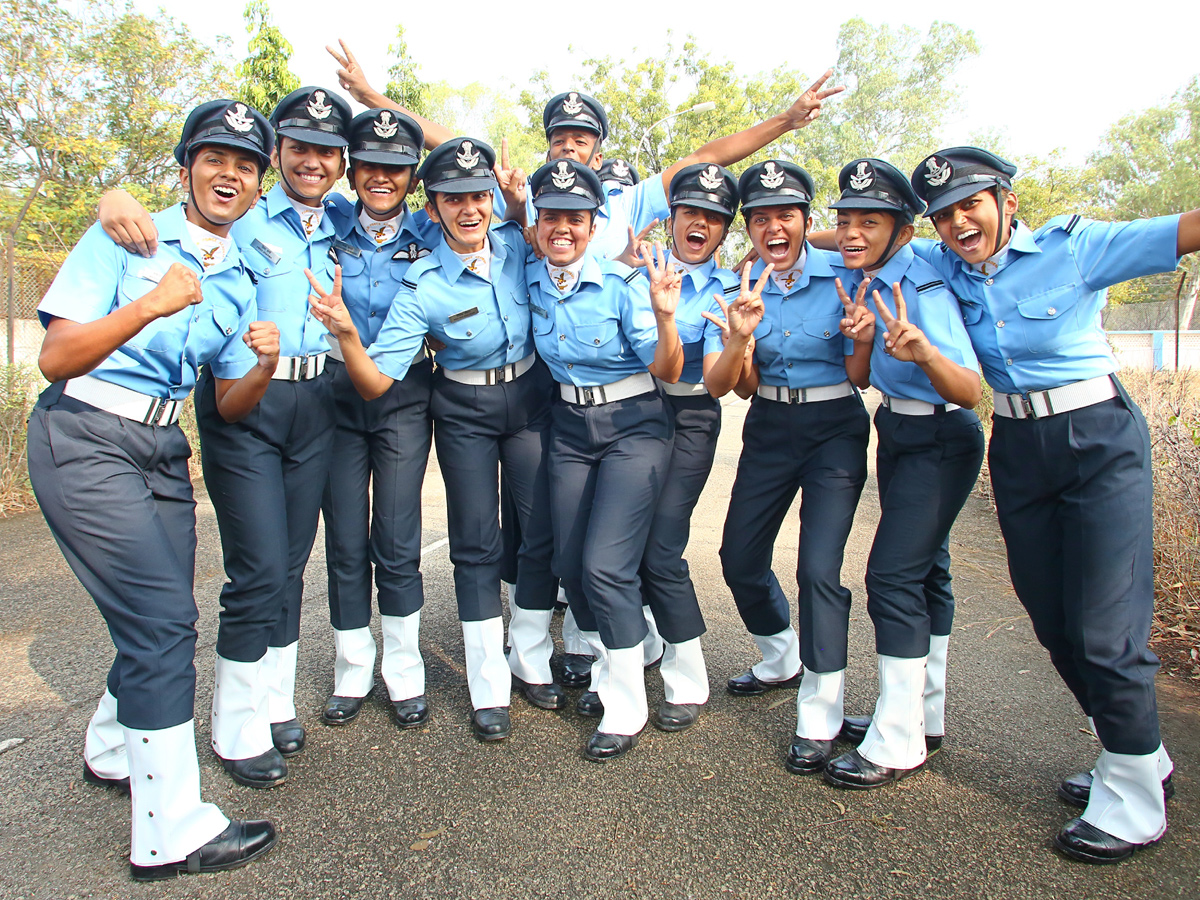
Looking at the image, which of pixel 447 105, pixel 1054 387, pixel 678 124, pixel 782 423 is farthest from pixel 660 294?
pixel 447 105

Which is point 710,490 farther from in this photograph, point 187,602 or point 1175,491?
point 187,602

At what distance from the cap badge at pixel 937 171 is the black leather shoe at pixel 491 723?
2.63 m

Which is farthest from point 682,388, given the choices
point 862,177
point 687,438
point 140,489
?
point 140,489

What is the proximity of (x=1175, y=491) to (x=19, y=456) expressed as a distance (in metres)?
9.19

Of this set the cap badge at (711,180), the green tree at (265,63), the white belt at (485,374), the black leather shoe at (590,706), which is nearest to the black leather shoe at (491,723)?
the black leather shoe at (590,706)

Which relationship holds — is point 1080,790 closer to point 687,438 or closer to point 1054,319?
point 1054,319

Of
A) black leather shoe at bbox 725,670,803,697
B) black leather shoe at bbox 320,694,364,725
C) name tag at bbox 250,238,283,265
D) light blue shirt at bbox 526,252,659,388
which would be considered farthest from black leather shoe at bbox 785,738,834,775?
name tag at bbox 250,238,283,265

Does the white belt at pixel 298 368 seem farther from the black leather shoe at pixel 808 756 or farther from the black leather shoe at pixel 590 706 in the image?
the black leather shoe at pixel 808 756

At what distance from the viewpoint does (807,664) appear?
10.6 feet

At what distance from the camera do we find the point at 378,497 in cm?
357

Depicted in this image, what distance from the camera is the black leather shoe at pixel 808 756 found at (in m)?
3.06

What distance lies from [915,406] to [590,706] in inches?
72.8

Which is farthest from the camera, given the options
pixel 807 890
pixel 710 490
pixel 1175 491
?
pixel 710 490

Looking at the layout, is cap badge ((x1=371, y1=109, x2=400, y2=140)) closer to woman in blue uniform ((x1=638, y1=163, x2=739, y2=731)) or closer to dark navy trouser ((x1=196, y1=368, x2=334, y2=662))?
dark navy trouser ((x1=196, y1=368, x2=334, y2=662))
